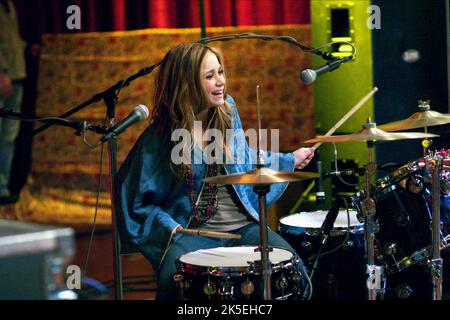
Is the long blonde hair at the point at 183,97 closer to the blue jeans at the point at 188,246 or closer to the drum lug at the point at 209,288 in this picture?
the blue jeans at the point at 188,246

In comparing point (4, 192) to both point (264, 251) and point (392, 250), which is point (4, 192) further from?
point (264, 251)

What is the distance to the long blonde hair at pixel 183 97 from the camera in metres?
3.37

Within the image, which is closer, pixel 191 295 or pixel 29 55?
pixel 191 295

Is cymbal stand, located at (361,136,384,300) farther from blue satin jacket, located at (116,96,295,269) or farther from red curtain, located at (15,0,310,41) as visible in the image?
red curtain, located at (15,0,310,41)

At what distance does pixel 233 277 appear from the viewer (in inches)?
109

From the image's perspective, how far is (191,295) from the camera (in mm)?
2855

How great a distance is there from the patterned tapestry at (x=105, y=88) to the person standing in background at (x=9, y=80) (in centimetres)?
14

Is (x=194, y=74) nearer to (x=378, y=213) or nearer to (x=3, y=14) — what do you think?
(x=378, y=213)

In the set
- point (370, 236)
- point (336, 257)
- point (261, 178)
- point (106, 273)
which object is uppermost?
point (261, 178)

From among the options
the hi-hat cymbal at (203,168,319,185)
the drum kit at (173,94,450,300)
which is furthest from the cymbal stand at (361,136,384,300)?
the hi-hat cymbal at (203,168,319,185)

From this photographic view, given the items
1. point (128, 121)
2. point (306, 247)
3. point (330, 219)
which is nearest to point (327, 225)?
point (330, 219)

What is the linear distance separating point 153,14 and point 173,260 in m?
2.85

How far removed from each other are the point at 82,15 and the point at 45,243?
171 inches
